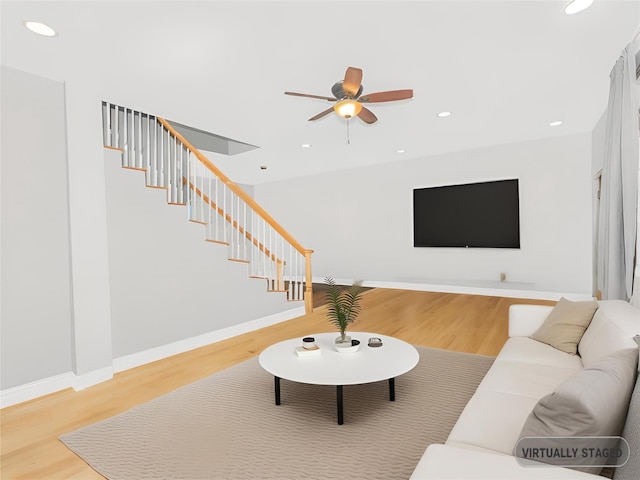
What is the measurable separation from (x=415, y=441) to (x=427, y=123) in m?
4.10

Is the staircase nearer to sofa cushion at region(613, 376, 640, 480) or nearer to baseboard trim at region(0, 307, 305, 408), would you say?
baseboard trim at region(0, 307, 305, 408)

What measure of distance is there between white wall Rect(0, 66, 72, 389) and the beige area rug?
3.46 feet

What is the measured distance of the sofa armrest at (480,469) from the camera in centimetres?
100

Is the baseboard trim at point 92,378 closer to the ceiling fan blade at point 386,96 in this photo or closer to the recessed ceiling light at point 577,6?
the ceiling fan blade at point 386,96

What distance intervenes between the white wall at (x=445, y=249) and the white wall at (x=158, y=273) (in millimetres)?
3905

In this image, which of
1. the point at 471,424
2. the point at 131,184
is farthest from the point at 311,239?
the point at 471,424

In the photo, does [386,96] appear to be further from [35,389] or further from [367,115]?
[35,389]

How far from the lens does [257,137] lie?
527 cm

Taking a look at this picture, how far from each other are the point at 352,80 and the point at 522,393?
8.09 ft

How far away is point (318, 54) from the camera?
292 centimetres

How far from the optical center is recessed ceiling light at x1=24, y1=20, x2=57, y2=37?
2359mm

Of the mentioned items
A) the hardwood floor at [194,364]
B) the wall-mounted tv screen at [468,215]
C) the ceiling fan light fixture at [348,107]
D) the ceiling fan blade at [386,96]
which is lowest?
the hardwood floor at [194,364]

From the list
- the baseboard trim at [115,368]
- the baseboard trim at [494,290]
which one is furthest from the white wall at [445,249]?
the baseboard trim at [115,368]

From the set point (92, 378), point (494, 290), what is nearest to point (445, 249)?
point (494, 290)
